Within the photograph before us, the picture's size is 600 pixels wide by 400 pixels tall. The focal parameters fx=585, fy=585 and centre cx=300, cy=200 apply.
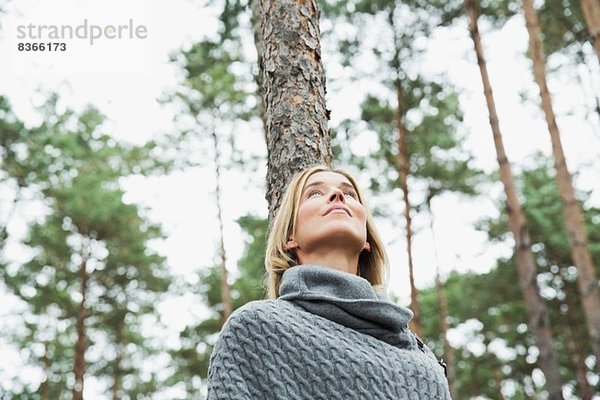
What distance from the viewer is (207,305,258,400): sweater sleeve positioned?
1.58 meters

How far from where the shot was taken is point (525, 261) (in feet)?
23.9

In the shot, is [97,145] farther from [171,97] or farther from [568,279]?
[568,279]

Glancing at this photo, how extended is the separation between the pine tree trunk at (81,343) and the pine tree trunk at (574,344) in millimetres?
10671

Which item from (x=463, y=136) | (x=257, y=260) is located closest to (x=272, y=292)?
(x=463, y=136)

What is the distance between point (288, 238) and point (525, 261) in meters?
5.87

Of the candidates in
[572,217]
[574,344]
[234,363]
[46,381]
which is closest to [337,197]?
[234,363]

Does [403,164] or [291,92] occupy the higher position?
[403,164]

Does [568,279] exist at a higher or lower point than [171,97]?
lower

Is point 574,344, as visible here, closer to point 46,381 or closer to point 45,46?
point 45,46

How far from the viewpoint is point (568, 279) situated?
46.5 ft

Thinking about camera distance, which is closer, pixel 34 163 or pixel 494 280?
pixel 34 163

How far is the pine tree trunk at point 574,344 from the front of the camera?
1280cm

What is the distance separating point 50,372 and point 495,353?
1385 centimetres

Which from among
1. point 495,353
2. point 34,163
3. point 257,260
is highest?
point 34,163
